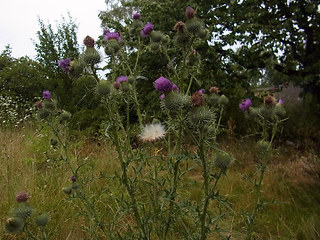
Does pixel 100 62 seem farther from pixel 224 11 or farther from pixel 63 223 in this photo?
pixel 224 11

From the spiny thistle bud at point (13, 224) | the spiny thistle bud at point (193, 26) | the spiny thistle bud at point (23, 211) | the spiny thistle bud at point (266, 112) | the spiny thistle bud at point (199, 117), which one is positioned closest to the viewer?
the spiny thistle bud at point (199, 117)

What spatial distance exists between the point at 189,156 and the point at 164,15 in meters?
6.20

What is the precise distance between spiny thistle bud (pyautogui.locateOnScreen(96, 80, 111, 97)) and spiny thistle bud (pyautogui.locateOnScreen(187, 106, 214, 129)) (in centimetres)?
50

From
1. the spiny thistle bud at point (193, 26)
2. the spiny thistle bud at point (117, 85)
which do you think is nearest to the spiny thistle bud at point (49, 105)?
the spiny thistle bud at point (117, 85)

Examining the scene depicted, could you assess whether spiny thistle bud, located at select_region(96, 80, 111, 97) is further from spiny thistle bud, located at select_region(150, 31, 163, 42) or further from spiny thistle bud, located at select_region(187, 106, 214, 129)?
spiny thistle bud, located at select_region(150, 31, 163, 42)

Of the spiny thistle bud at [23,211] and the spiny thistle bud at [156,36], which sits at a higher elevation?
the spiny thistle bud at [156,36]

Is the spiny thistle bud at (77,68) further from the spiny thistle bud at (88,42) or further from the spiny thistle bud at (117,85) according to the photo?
the spiny thistle bud at (117,85)

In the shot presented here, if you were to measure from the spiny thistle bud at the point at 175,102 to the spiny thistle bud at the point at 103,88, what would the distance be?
0.35 meters

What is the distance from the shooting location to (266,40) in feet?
20.5

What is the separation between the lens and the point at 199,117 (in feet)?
4.69

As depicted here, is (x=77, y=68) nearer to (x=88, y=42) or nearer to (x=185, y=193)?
(x=88, y=42)

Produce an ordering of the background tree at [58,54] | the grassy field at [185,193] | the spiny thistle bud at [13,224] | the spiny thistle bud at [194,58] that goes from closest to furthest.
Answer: the spiny thistle bud at [13,224], the spiny thistle bud at [194,58], the grassy field at [185,193], the background tree at [58,54]

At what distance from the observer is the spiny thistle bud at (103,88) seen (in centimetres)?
159

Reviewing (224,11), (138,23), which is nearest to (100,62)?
(138,23)
